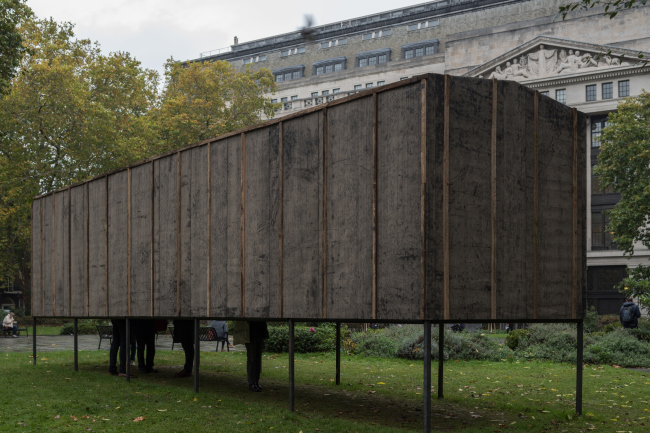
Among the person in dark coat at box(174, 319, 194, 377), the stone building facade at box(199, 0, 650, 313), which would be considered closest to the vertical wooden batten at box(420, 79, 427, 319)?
the person in dark coat at box(174, 319, 194, 377)

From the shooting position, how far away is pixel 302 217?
32.6 ft

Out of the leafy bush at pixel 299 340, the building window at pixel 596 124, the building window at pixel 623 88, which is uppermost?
the building window at pixel 623 88

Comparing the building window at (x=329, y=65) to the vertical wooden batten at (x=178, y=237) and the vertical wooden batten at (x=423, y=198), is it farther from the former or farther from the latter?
the vertical wooden batten at (x=423, y=198)

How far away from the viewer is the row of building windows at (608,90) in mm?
52688

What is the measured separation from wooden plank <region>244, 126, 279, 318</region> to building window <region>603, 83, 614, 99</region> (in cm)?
4906

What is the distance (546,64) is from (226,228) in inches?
1978

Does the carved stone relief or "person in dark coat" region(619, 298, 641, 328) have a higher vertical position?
the carved stone relief

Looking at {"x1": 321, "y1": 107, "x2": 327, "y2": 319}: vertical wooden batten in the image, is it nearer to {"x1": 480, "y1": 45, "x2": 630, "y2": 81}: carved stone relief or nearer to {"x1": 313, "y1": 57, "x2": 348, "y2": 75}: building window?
{"x1": 480, "y1": 45, "x2": 630, "y2": 81}: carved stone relief

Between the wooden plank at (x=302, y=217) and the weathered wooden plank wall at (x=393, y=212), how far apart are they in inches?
1.0

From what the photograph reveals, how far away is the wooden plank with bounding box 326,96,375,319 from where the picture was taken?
884cm

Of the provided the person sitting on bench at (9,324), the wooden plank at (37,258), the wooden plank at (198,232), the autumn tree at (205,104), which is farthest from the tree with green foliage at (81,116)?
the wooden plank at (198,232)

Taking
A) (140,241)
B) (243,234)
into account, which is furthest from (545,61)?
(243,234)

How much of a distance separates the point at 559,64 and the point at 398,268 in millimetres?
51894

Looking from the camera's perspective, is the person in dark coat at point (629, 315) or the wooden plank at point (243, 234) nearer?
the wooden plank at point (243, 234)
